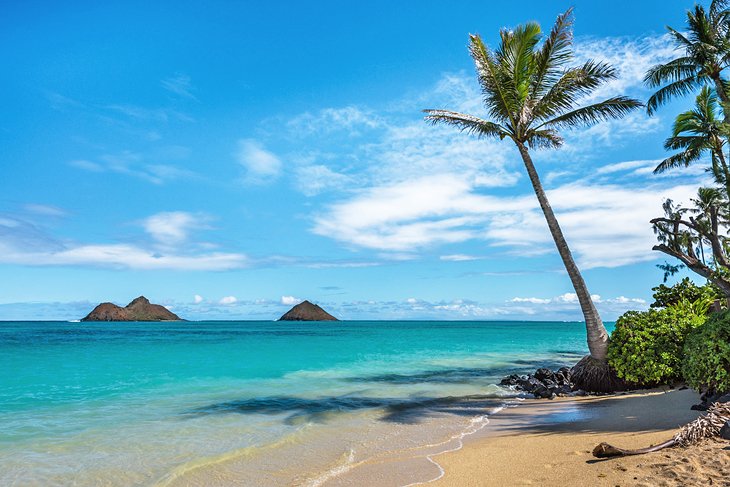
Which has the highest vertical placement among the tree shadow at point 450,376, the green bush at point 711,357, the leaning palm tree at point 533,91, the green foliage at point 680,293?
the leaning palm tree at point 533,91

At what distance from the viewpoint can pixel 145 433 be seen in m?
9.88

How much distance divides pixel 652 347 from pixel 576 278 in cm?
295

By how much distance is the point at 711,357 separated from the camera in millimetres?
9203

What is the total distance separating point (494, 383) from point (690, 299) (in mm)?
7835

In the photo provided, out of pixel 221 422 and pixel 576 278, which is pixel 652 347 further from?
pixel 221 422

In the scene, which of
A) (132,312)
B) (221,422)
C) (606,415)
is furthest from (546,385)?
(132,312)

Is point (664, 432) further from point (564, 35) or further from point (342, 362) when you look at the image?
point (342, 362)

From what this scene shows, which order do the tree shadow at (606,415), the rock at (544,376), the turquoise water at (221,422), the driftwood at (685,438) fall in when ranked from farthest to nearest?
the rock at (544,376)
the tree shadow at (606,415)
the turquoise water at (221,422)
the driftwood at (685,438)

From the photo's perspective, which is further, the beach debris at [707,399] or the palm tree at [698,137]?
the palm tree at [698,137]

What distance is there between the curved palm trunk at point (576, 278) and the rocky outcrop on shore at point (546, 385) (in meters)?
1.31

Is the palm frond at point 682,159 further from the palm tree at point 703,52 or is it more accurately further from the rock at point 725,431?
the rock at point 725,431

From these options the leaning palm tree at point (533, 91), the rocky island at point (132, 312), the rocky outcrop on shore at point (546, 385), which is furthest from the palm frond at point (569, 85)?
the rocky island at point (132, 312)

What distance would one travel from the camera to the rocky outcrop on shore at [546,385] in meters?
13.8

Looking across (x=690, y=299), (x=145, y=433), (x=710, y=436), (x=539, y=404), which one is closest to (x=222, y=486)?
(x=145, y=433)
